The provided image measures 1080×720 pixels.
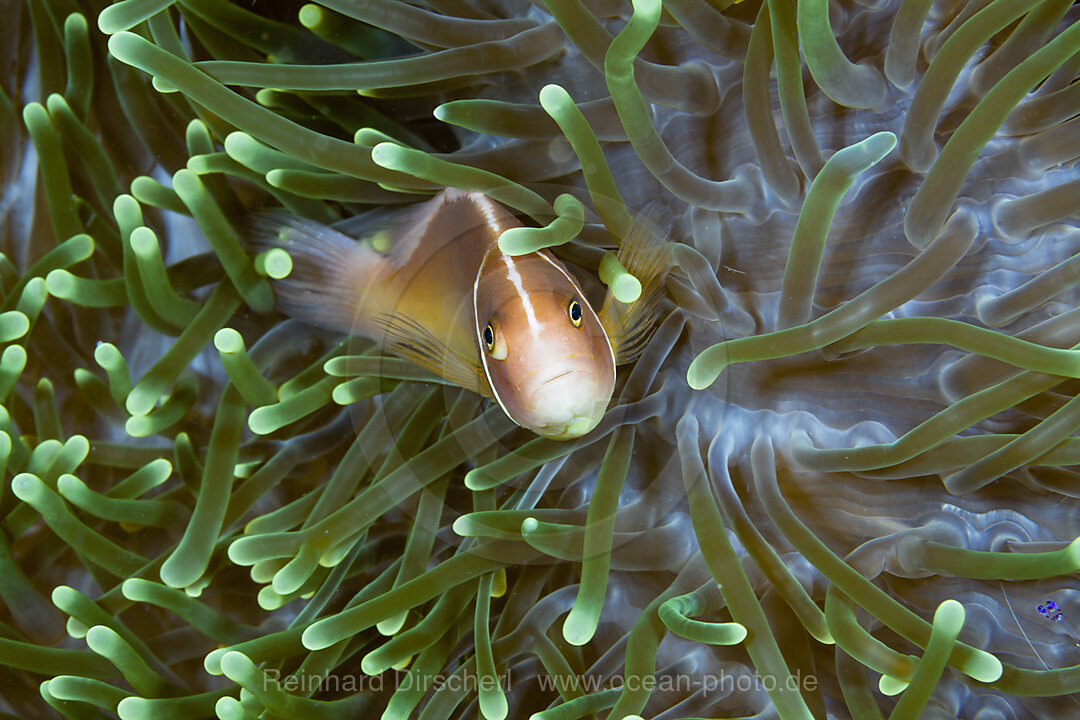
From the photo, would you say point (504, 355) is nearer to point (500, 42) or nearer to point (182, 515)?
point (500, 42)

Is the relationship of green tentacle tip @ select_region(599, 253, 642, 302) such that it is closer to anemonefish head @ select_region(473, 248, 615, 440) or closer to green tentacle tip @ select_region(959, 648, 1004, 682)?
anemonefish head @ select_region(473, 248, 615, 440)

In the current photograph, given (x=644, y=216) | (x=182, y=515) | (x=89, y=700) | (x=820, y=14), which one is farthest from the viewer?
(x=182, y=515)

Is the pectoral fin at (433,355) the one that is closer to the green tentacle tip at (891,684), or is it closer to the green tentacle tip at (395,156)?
the green tentacle tip at (395,156)

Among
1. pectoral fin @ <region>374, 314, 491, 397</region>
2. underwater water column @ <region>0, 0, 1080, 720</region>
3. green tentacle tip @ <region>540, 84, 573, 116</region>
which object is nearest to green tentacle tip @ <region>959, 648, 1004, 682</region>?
underwater water column @ <region>0, 0, 1080, 720</region>

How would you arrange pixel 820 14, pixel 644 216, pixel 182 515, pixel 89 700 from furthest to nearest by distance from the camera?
pixel 182 515, pixel 89 700, pixel 644 216, pixel 820 14

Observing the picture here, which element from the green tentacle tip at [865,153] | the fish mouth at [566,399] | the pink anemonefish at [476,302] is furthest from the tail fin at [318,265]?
the green tentacle tip at [865,153]

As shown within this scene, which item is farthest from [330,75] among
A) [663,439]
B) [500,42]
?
[663,439]

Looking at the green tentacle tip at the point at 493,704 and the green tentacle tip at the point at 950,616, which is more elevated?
the green tentacle tip at the point at 493,704

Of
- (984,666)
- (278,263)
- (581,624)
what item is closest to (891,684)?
(984,666)
